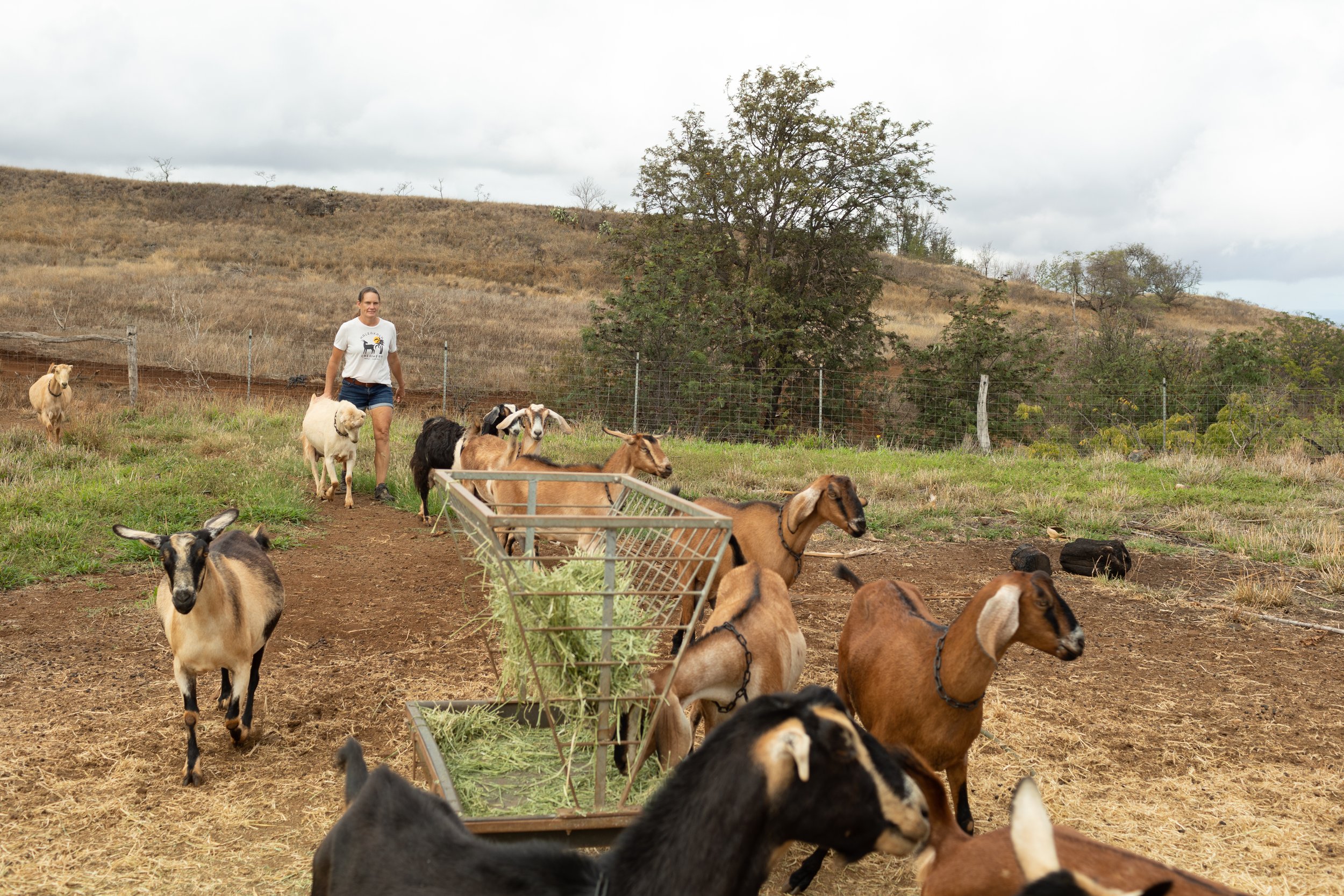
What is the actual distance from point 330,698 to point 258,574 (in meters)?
0.96

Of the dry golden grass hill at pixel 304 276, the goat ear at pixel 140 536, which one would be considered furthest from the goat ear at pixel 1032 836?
the dry golden grass hill at pixel 304 276

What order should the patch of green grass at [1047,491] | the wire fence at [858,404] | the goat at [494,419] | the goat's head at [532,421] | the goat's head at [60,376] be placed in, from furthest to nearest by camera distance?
the wire fence at [858,404] < the goat's head at [60,376] < the goat at [494,419] < the patch of green grass at [1047,491] < the goat's head at [532,421]

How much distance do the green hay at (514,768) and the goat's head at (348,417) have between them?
7397 mm

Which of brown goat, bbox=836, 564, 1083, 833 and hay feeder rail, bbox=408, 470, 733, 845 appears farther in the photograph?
brown goat, bbox=836, 564, 1083, 833

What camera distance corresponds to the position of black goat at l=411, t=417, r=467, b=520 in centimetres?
1155

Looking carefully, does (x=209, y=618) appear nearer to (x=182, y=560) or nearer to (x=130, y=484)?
(x=182, y=560)

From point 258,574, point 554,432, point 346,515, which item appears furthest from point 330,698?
point 554,432

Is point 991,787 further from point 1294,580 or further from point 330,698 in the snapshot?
point 1294,580

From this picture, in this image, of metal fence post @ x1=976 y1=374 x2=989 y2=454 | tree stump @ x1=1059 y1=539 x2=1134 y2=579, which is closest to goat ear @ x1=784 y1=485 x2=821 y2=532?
tree stump @ x1=1059 y1=539 x2=1134 y2=579

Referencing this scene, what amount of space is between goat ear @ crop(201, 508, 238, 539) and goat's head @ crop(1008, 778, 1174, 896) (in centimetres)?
458

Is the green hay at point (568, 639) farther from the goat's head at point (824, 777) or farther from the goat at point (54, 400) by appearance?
the goat at point (54, 400)

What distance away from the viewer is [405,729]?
5.75 metres

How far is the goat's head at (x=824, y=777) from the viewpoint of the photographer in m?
2.56

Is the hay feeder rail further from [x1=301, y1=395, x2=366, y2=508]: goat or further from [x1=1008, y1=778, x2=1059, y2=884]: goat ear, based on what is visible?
[x1=301, y1=395, x2=366, y2=508]: goat
